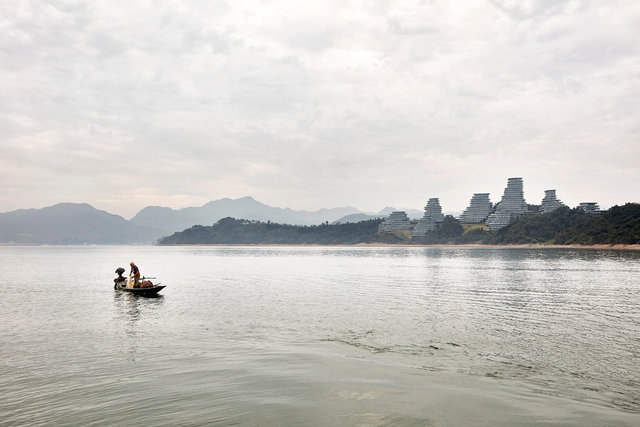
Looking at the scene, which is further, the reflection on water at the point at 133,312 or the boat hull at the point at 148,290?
the boat hull at the point at 148,290

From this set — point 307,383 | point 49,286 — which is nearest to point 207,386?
point 307,383

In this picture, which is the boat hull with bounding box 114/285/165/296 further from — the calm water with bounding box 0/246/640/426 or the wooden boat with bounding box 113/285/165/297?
the calm water with bounding box 0/246/640/426

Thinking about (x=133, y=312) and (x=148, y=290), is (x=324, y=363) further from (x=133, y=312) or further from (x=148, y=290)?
(x=148, y=290)

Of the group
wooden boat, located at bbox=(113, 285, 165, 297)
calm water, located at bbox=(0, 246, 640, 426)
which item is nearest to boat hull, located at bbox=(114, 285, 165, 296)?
wooden boat, located at bbox=(113, 285, 165, 297)

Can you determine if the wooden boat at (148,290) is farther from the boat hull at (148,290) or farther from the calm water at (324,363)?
the calm water at (324,363)

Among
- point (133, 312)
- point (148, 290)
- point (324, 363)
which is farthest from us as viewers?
point (148, 290)

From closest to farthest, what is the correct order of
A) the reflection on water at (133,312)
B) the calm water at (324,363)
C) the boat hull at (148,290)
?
1. the calm water at (324,363)
2. the reflection on water at (133,312)
3. the boat hull at (148,290)

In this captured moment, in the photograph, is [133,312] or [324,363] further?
[133,312]

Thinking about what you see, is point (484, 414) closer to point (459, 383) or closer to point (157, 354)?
point (459, 383)

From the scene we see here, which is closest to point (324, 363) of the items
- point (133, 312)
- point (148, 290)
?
point (133, 312)

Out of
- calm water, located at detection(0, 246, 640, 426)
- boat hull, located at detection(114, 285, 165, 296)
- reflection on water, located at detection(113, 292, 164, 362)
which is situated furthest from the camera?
boat hull, located at detection(114, 285, 165, 296)

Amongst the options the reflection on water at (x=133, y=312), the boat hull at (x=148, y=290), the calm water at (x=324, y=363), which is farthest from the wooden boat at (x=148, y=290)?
the calm water at (x=324, y=363)

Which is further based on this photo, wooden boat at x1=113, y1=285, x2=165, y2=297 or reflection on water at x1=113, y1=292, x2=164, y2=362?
wooden boat at x1=113, y1=285, x2=165, y2=297

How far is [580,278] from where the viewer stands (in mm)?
58625
